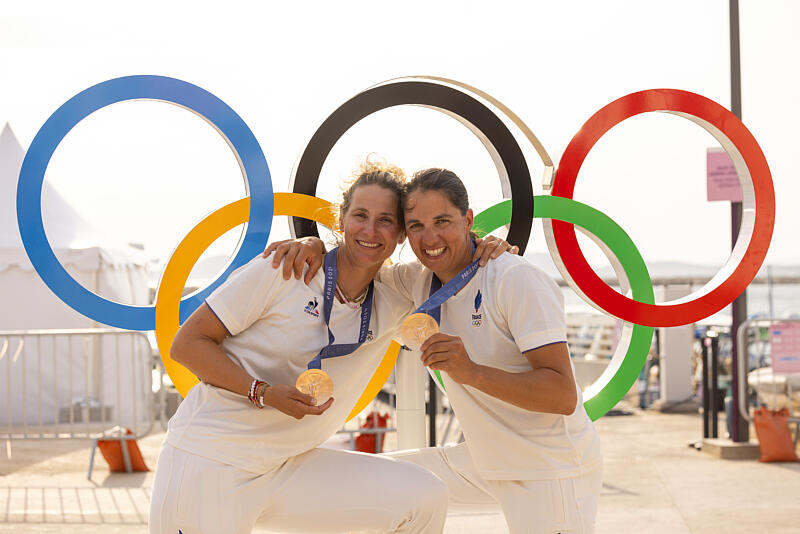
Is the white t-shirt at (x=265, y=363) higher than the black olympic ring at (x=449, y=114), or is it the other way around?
the black olympic ring at (x=449, y=114)

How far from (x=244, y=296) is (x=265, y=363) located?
0.25 metres

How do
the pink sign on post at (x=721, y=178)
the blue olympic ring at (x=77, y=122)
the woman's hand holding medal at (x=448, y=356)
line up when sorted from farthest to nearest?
the pink sign on post at (x=721, y=178) < the blue olympic ring at (x=77, y=122) < the woman's hand holding medal at (x=448, y=356)

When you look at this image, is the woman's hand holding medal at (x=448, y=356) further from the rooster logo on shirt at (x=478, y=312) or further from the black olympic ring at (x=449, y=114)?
the black olympic ring at (x=449, y=114)

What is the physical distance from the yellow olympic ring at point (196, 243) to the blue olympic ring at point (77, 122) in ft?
0.22

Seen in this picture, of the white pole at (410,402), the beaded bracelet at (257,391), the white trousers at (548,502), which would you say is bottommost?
the white trousers at (548,502)

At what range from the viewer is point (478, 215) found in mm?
3793

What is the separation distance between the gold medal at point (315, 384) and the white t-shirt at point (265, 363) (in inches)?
7.7

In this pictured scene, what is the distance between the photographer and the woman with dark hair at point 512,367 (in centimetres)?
276

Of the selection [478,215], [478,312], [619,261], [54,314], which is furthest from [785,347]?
[54,314]

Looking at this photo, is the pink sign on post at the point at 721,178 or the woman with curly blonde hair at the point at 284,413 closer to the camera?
the woman with curly blonde hair at the point at 284,413

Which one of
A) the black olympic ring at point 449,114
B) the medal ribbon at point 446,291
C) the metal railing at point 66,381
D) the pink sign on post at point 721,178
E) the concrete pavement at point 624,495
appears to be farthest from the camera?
the metal railing at point 66,381

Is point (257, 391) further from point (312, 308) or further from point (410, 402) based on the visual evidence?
point (410, 402)

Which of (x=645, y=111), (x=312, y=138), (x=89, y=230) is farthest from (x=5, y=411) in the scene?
(x=645, y=111)

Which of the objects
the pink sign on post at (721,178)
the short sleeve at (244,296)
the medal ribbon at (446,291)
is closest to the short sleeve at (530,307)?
the medal ribbon at (446,291)
